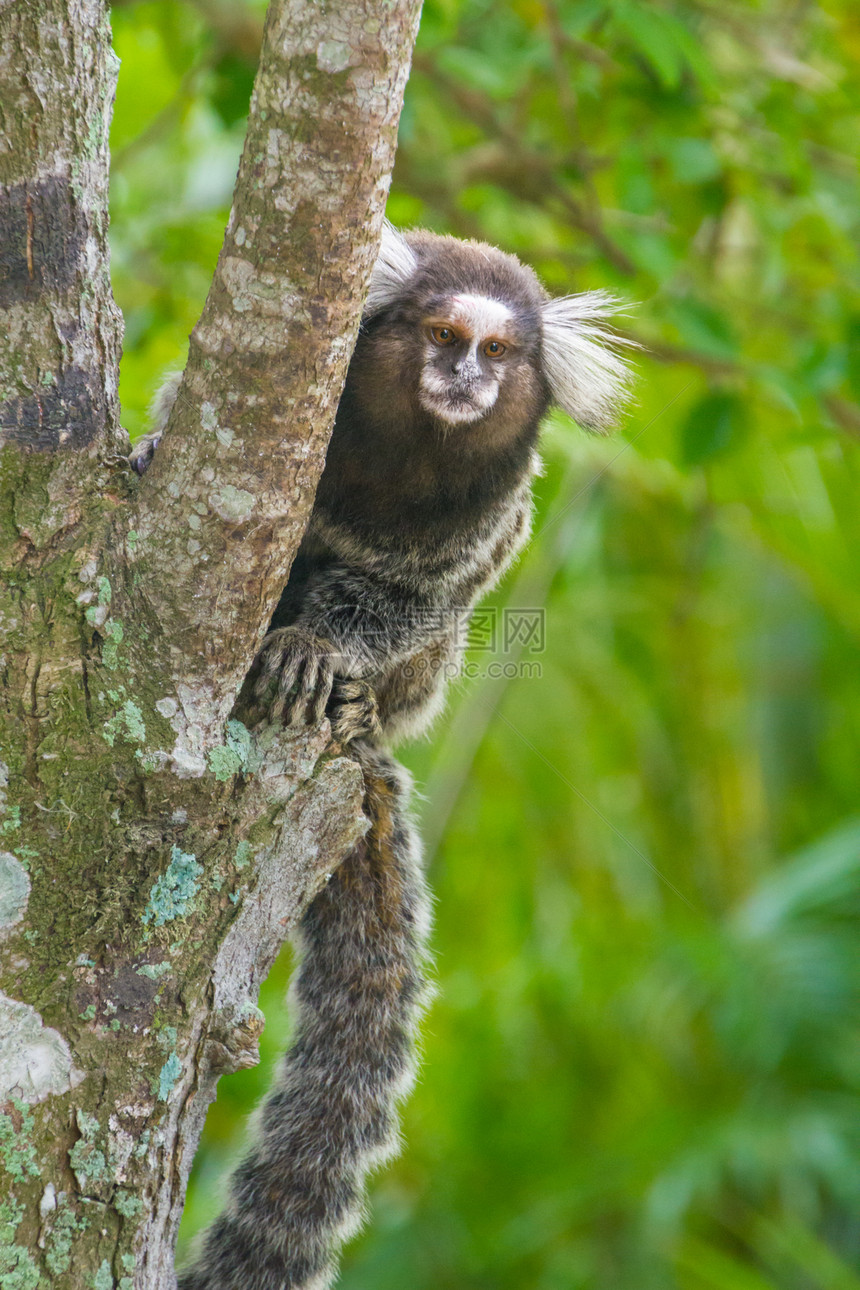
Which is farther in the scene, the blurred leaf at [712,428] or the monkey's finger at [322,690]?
the blurred leaf at [712,428]

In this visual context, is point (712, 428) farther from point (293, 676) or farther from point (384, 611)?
point (293, 676)

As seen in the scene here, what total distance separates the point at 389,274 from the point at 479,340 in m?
0.24

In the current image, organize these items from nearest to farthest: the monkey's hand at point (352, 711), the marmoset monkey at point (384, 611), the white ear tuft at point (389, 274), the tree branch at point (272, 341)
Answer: the tree branch at point (272, 341), the marmoset monkey at point (384, 611), the monkey's hand at point (352, 711), the white ear tuft at point (389, 274)

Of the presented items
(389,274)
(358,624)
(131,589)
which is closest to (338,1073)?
(358,624)

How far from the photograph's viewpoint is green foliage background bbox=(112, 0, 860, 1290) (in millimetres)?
2986

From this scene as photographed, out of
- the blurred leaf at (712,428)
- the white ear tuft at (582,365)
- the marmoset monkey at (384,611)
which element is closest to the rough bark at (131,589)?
the marmoset monkey at (384,611)

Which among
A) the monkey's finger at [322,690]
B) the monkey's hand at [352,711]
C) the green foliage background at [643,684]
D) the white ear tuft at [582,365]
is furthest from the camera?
the green foliage background at [643,684]

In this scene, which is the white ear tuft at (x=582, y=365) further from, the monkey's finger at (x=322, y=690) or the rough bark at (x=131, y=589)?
the rough bark at (x=131, y=589)

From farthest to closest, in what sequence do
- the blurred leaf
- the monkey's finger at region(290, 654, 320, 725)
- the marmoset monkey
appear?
the blurred leaf
the marmoset monkey
the monkey's finger at region(290, 654, 320, 725)

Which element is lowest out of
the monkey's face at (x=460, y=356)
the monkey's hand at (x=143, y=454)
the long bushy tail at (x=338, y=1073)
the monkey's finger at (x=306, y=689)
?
the long bushy tail at (x=338, y=1073)

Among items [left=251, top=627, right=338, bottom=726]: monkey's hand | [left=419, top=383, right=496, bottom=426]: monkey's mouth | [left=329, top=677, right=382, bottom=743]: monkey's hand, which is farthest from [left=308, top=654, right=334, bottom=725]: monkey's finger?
[left=419, top=383, right=496, bottom=426]: monkey's mouth

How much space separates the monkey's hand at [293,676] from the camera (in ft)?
5.96

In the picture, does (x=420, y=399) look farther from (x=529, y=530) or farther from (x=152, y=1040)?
(x=152, y=1040)

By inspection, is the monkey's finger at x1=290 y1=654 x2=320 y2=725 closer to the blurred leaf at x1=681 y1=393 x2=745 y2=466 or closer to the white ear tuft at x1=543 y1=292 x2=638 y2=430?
the white ear tuft at x1=543 y1=292 x2=638 y2=430
